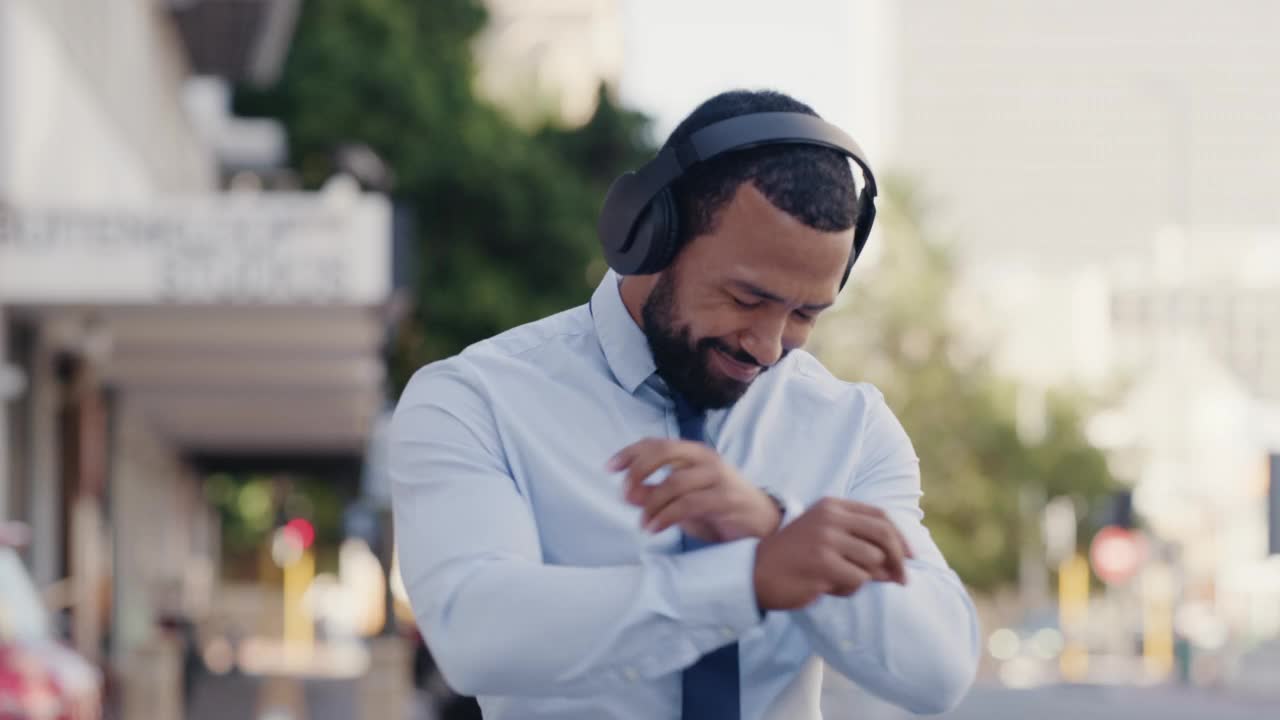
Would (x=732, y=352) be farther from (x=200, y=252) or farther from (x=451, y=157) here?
(x=451, y=157)

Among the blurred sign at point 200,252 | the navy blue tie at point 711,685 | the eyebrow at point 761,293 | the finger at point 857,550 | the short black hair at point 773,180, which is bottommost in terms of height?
the blurred sign at point 200,252

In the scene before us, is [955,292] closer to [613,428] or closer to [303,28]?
[303,28]

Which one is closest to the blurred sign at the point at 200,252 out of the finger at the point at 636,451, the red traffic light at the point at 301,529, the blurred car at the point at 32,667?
the blurred car at the point at 32,667

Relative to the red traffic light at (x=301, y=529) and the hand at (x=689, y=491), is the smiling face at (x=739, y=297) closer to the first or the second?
the hand at (x=689, y=491)

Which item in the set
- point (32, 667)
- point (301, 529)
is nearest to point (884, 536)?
point (32, 667)

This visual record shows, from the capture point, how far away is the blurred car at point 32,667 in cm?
802

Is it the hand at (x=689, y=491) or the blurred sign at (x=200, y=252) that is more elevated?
the hand at (x=689, y=491)

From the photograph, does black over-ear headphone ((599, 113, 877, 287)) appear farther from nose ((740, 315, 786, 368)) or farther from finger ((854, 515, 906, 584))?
finger ((854, 515, 906, 584))

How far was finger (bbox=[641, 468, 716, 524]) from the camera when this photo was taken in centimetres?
213

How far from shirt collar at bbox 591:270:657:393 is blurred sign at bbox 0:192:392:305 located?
13.1 metres

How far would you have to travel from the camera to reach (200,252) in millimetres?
15938

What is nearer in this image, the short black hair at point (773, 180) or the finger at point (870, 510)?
the finger at point (870, 510)

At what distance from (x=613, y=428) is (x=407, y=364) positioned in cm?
2946

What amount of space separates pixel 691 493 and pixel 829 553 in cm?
16
